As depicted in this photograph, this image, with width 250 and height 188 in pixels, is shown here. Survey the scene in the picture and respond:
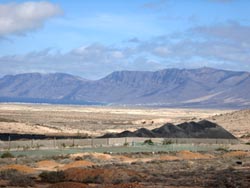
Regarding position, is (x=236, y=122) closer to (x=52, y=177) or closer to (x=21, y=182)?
(x=52, y=177)

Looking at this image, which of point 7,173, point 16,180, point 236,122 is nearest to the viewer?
point 16,180

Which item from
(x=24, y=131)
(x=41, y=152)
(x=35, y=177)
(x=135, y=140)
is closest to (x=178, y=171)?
(x=35, y=177)

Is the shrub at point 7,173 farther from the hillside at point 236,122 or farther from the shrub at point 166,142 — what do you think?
the hillside at point 236,122

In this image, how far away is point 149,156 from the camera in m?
46.8

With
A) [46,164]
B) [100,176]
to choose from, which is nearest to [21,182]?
[100,176]

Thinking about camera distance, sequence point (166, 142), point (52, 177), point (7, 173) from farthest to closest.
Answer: point (166, 142) → point (7, 173) → point (52, 177)

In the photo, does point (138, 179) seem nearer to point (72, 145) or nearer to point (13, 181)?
point (13, 181)

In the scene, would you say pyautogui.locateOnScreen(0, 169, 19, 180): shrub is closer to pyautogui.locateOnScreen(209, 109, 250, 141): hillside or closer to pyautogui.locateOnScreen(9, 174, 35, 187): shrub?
pyautogui.locateOnScreen(9, 174, 35, 187): shrub

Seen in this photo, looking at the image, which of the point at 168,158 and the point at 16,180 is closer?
the point at 16,180

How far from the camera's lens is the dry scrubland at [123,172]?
27672mm

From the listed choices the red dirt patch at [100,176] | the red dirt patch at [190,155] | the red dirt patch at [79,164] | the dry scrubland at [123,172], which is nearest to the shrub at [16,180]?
the dry scrubland at [123,172]

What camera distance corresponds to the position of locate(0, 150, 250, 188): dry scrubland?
2767 cm

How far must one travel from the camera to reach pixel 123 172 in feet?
99.2

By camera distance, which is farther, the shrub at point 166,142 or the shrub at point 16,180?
the shrub at point 166,142
